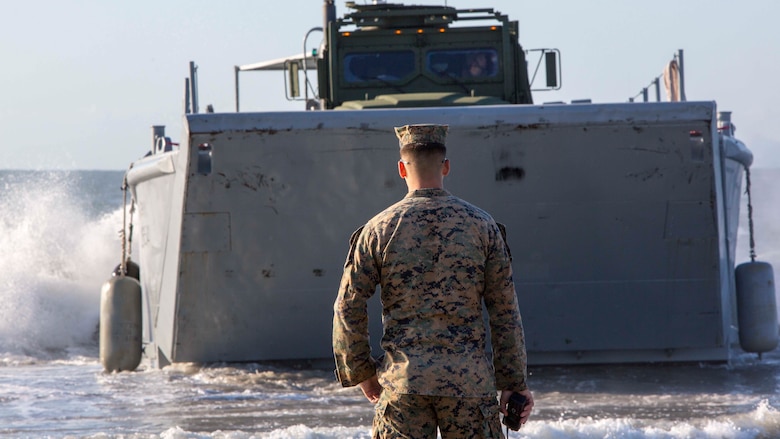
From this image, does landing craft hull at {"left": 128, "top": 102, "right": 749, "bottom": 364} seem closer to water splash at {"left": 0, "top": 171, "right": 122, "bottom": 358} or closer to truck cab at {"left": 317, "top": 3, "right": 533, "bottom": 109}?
truck cab at {"left": 317, "top": 3, "right": 533, "bottom": 109}

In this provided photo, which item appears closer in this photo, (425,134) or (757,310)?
(425,134)

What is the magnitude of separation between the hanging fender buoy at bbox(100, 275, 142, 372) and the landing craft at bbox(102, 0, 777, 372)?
13.6 inches

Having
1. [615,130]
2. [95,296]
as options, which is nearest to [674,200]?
[615,130]

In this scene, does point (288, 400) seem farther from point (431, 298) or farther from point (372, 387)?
point (431, 298)

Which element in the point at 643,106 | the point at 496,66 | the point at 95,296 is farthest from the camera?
the point at 95,296

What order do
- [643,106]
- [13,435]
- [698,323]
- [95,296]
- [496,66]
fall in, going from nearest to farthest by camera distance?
1. [13,435]
2. [643,106]
3. [698,323]
4. [496,66]
5. [95,296]

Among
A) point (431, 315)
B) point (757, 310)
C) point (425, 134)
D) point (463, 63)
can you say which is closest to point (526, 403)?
point (431, 315)

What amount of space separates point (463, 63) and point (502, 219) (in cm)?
171

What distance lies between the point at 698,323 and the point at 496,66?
2272 millimetres

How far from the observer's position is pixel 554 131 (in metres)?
6.75

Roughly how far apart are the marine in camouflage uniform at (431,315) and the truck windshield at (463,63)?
4944 mm

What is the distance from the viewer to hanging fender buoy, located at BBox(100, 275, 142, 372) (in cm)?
787

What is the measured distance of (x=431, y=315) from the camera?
331 centimetres

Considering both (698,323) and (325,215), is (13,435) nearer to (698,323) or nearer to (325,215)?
(325,215)
